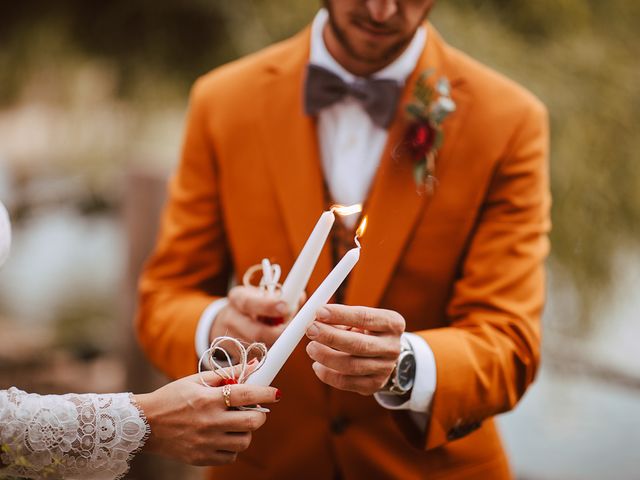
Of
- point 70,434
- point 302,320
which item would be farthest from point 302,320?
point 70,434

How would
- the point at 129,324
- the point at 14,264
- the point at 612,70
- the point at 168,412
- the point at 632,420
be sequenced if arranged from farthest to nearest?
the point at 14,264 < the point at 632,420 < the point at 129,324 < the point at 612,70 < the point at 168,412

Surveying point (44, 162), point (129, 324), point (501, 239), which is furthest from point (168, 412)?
point (44, 162)

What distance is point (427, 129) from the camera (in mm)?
1535

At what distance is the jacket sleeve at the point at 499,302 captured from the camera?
1.42 meters

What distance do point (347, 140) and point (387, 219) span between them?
0.21m

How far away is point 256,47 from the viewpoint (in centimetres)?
255

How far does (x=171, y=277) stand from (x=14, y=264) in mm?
2223

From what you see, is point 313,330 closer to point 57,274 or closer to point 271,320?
point 271,320

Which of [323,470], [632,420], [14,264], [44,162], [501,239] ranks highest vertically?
[501,239]

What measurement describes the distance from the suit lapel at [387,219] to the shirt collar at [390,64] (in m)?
0.14

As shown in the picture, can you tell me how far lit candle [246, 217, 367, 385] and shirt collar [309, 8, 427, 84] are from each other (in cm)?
64

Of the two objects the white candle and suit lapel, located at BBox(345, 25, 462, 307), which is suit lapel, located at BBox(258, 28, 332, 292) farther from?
the white candle

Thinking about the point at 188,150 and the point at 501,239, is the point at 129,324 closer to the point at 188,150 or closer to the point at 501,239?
the point at 188,150

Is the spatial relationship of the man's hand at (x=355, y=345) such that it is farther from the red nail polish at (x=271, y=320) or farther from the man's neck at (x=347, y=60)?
the man's neck at (x=347, y=60)
